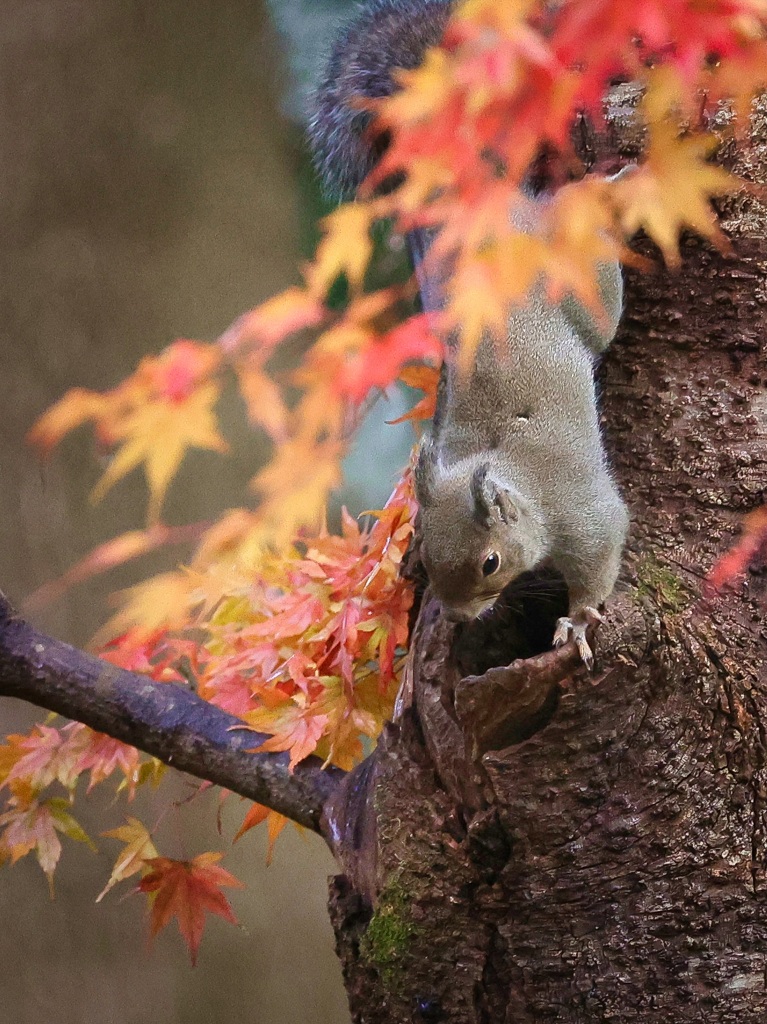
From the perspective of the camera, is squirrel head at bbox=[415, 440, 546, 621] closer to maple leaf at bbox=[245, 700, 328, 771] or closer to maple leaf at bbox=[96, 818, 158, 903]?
maple leaf at bbox=[245, 700, 328, 771]

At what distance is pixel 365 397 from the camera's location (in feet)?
3.61

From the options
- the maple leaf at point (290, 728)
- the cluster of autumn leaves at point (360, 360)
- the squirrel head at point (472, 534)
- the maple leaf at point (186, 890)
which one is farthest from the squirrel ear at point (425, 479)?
the maple leaf at point (186, 890)

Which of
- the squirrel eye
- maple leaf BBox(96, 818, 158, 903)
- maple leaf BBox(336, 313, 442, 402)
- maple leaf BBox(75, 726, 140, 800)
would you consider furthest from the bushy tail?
maple leaf BBox(96, 818, 158, 903)

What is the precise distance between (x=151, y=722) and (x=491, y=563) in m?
0.51

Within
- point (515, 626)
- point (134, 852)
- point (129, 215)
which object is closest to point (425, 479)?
point (515, 626)

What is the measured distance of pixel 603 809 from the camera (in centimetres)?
99

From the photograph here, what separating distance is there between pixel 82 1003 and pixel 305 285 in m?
1.54

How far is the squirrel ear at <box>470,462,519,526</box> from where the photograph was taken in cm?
118

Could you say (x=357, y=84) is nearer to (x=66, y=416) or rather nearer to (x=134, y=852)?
(x=66, y=416)

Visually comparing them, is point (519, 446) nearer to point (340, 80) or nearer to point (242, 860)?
point (340, 80)

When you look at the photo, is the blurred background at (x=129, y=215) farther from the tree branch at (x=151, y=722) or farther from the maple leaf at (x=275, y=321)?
the tree branch at (x=151, y=722)

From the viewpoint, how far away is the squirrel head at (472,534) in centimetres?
117

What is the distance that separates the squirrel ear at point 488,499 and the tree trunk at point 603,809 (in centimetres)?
15

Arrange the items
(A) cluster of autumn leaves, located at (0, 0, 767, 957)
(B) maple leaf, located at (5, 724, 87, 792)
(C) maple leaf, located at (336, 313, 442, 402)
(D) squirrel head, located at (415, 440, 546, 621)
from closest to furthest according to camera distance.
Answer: (A) cluster of autumn leaves, located at (0, 0, 767, 957)
(C) maple leaf, located at (336, 313, 442, 402)
(D) squirrel head, located at (415, 440, 546, 621)
(B) maple leaf, located at (5, 724, 87, 792)
